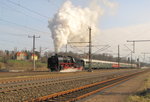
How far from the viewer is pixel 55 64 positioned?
37.8m

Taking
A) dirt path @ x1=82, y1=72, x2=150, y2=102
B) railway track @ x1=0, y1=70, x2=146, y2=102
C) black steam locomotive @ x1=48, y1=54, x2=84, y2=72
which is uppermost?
black steam locomotive @ x1=48, y1=54, x2=84, y2=72

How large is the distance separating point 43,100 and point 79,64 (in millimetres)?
35583

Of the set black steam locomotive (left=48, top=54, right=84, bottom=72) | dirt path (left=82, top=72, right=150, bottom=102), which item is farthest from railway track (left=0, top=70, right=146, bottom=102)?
black steam locomotive (left=48, top=54, right=84, bottom=72)

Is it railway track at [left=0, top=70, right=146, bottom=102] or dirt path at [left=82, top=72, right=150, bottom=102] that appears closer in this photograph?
dirt path at [left=82, top=72, right=150, bottom=102]

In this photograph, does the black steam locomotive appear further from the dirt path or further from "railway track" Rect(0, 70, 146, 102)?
the dirt path

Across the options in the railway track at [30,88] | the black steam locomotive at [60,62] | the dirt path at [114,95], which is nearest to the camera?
the dirt path at [114,95]

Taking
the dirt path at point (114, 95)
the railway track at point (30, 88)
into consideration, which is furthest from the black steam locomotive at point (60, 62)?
the dirt path at point (114, 95)

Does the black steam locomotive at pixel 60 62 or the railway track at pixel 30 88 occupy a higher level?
the black steam locomotive at pixel 60 62

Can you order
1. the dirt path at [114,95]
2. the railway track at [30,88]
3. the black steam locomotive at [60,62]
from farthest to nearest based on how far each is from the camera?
the black steam locomotive at [60,62]
the railway track at [30,88]
the dirt path at [114,95]

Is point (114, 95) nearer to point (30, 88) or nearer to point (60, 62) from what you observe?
point (30, 88)

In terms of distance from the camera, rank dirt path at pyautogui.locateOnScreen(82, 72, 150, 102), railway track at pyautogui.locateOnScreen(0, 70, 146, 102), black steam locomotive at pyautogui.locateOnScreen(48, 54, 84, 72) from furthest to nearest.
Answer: black steam locomotive at pyautogui.locateOnScreen(48, 54, 84, 72)
railway track at pyautogui.locateOnScreen(0, 70, 146, 102)
dirt path at pyautogui.locateOnScreen(82, 72, 150, 102)

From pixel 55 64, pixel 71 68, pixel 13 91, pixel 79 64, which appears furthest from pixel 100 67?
pixel 13 91

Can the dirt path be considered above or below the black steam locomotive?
below

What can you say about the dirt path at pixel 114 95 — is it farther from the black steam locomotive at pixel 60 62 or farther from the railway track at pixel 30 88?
the black steam locomotive at pixel 60 62
